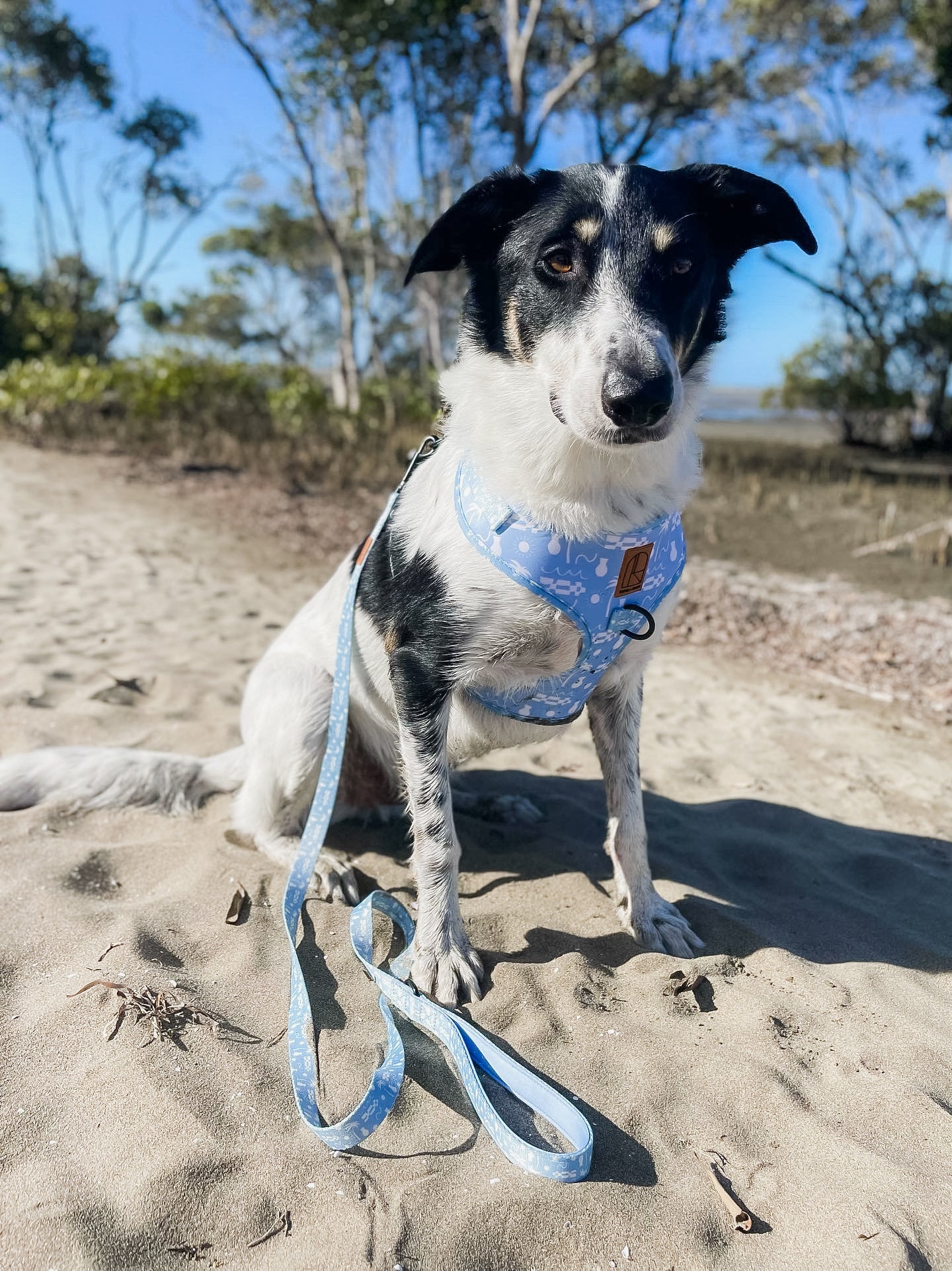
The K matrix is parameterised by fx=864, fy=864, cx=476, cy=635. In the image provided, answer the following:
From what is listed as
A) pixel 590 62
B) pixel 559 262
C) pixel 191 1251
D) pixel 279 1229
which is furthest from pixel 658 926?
pixel 590 62

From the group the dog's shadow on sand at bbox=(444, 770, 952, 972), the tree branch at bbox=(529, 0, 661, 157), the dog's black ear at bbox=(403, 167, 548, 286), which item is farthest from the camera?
the tree branch at bbox=(529, 0, 661, 157)

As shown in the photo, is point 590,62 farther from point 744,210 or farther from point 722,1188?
point 722,1188

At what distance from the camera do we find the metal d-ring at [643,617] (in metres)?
2.32

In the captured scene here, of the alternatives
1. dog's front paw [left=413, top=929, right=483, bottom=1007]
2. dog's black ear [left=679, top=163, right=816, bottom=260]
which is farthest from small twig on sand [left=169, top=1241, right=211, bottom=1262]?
dog's black ear [left=679, top=163, right=816, bottom=260]

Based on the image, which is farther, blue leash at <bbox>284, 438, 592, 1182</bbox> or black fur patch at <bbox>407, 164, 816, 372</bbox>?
black fur patch at <bbox>407, 164, 816, 372</bbox>

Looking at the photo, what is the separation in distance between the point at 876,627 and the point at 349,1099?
5.14 m

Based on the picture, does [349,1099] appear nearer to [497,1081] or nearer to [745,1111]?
[497,1081]

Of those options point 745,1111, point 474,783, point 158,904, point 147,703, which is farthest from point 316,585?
point 745,1111

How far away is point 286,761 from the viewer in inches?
107

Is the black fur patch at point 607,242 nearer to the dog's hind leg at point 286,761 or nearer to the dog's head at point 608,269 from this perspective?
the dog's head at point 608,269

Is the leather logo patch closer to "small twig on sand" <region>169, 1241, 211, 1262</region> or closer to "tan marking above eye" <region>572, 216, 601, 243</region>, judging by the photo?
"tan marking above eye" <region>572, 216, 601, 243</region>

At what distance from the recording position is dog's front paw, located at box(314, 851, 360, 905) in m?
Result: 2.68

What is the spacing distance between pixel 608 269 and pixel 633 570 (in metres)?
0.74

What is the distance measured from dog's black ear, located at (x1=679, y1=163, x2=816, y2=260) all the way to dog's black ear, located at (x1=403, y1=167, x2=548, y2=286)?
422mm
